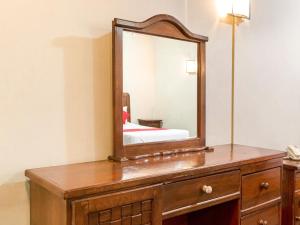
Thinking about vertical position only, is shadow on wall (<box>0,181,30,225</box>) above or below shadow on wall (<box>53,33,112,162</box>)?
below

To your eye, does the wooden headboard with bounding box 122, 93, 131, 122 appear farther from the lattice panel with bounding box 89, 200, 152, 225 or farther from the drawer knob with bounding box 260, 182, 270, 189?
the drawer knob with bounding box 260, 182, 270, 189

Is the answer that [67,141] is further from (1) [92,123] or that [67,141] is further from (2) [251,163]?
(2) [251,163]

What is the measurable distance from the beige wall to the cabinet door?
45cm

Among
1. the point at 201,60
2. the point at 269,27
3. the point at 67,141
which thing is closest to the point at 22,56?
the point at 67,141

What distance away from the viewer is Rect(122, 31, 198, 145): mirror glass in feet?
5.58

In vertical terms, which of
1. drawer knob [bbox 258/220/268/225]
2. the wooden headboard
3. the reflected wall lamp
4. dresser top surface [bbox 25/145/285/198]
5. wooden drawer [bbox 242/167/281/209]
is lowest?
drawer knob [bbox 258/220/268/225]

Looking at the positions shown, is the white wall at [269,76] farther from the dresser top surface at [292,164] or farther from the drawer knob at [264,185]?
the drawer knob at [264,185]

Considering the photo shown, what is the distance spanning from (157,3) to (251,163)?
1.02 metres

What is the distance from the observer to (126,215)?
125 centimetres

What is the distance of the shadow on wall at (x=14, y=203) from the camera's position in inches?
55.2

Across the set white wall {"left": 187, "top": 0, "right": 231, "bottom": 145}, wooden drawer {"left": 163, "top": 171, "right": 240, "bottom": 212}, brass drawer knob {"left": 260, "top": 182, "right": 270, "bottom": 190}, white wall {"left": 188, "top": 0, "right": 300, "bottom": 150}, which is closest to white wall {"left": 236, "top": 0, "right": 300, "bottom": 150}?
white wall {"left": 188, "top": 0, "right": 300, "bottom": 150}

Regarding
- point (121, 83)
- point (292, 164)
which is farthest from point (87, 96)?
point (292, 164)

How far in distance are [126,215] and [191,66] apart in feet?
3.47

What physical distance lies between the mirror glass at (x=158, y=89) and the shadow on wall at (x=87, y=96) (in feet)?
0.32
